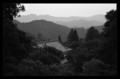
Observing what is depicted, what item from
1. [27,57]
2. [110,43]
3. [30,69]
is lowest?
[30,69]

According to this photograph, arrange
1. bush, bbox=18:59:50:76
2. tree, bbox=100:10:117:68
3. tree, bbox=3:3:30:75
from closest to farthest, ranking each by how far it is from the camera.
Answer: bush, bbox=18:59:50:76 < tree, bbox=3:3:30:75 < tree, bbox=100:10:117:68

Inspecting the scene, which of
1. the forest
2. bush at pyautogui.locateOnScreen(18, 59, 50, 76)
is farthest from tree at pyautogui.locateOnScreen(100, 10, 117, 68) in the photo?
bush at pyautogui.locateOnScreen(18, 59, 50, 76)

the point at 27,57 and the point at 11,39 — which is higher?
the point at 11,39

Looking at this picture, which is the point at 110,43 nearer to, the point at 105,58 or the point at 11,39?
the point at 105,58

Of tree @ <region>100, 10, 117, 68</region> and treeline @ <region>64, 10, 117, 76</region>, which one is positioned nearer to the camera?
treeline @ <region>64, 10, 117, 76</region>

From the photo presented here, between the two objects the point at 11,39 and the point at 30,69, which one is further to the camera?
the point at 11,39

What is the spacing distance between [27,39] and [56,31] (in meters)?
14.8

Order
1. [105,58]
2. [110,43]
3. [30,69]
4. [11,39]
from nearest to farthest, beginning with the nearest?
[30,69]
[11,39]
[110,43]
[105,58]

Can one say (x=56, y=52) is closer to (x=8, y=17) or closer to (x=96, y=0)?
(x=8, y=17)

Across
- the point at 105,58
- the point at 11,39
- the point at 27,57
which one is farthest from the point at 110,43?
the point at 11,39

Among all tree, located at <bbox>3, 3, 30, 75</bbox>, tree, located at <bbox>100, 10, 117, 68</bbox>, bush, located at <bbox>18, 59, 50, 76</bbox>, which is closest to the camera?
bush, located at <bbox>18, 59, 50, 76</bbox>

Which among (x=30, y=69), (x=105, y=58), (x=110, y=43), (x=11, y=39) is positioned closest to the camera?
(x=30, y=69)

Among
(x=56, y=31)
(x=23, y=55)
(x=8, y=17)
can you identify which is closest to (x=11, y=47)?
(x=23, y=55)

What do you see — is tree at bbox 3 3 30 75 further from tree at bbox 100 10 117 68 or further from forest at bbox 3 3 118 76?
tree at bbox 100 10 117 68
